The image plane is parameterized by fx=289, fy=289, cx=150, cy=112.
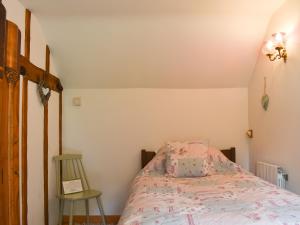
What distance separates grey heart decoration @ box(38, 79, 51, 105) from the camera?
2719 mm

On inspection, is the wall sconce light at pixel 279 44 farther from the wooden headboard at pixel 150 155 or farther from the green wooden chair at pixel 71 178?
the green wooden chair at pixel 71 178

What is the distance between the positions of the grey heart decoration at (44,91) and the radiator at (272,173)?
233 cm

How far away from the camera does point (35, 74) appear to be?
262cm

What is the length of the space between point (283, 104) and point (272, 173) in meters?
0.69

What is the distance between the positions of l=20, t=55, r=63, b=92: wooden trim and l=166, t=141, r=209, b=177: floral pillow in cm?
144

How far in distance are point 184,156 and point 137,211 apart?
1.26 metres

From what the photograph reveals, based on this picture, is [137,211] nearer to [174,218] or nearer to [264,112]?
[174,218]

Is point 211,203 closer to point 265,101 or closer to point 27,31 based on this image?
point 265,101

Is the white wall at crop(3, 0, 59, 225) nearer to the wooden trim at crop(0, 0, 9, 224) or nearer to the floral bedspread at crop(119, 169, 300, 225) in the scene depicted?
the wooden trim at crop(0, 0, 9, 224)

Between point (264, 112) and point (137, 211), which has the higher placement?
point (264, 112)

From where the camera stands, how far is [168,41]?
118 inches

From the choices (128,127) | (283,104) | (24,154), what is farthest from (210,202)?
(128,127)

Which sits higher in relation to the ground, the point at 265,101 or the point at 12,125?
the point at 265,101

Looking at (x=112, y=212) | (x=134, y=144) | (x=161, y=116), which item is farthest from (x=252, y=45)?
(x=112, y=212)
